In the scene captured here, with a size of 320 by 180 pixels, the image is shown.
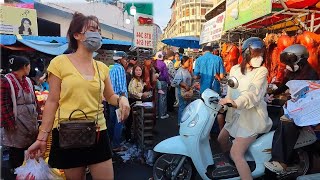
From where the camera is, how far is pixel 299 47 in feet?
12.1

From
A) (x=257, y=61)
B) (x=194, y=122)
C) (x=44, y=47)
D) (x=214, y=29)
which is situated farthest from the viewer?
(x=44, y=47)

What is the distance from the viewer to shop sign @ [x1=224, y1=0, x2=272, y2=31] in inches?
204

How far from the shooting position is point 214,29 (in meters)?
9.04

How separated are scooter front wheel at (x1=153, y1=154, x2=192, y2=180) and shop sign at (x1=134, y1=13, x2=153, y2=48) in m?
4.25

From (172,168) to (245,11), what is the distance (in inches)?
162

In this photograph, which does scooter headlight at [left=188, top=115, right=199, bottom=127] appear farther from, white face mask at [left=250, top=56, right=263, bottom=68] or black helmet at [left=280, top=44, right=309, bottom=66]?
black helmet at [left=280, top=44, right=309, bottom=66]

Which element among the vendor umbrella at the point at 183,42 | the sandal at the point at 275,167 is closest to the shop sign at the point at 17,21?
the vendor umbrella at the point at 183,42

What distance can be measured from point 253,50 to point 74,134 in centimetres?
216

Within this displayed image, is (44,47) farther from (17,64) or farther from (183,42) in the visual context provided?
(183,42)

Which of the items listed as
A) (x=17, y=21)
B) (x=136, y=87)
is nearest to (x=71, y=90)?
(x=136, y=87)

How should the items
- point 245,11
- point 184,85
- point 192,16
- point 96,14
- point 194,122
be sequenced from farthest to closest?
point 192,16
point 96,14
point 184,85
point 245,11
point 194,122

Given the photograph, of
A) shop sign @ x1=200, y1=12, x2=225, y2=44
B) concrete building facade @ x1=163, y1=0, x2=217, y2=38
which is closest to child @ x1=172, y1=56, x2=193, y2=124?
Result: shop sign @ x1=200, y1=12, x2=225, y2=44

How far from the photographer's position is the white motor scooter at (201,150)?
334 cm

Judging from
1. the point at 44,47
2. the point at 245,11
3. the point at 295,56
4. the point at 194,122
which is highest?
the point at 245,11
